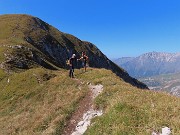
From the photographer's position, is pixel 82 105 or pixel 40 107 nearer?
pixel 82 105

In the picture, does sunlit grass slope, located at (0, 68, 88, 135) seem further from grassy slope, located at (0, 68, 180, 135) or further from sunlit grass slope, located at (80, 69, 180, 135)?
sunlit grass slope, located at (80, 69, 180, 135)

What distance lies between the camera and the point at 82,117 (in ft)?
86.3

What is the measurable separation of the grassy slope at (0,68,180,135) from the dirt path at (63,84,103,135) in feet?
2.05

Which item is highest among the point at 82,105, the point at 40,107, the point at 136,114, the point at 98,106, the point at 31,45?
the point at 31,45

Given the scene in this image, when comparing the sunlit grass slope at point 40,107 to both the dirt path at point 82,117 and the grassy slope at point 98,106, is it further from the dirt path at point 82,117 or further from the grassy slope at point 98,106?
the dirt path at point 82,117

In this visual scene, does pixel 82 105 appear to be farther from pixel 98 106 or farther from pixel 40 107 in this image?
pixel 40 107

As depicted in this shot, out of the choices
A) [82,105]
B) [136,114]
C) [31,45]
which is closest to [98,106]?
[82,105]

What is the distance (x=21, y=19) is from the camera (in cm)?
15375

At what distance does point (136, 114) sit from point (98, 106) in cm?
632

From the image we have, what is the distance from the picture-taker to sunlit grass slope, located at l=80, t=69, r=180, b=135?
728 inches

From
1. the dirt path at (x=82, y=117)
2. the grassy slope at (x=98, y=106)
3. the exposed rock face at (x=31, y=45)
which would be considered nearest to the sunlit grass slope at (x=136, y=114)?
the grassy slope at (x=98, y=106)

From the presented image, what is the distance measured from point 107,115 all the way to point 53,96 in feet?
46.5

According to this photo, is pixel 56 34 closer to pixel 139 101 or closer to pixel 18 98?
pixel 18 98

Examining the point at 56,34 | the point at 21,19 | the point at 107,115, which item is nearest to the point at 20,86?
the point at 107,115
